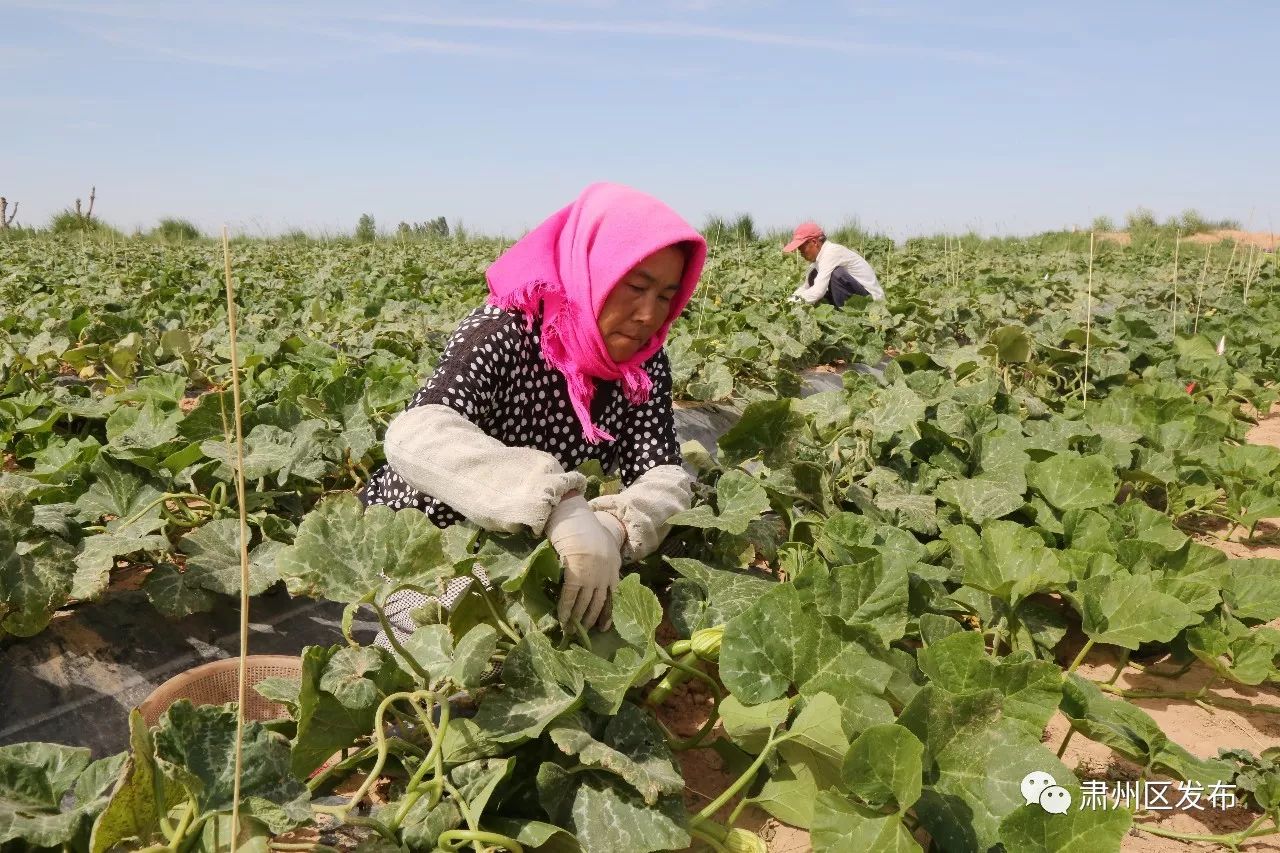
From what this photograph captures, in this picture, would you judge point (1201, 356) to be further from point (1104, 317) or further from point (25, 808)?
point (25, 808)

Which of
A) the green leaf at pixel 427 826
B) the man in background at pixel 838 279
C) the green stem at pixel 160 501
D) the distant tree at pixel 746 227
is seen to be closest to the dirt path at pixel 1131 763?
the green leaf at pixel 427 826

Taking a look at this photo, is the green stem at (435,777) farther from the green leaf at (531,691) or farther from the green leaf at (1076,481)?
the green leaf at (1076,481)

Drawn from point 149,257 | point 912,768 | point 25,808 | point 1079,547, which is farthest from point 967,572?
point 149,257

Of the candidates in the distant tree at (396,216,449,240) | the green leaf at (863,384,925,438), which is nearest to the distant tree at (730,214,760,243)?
the distant tree at (396,216,449,240)

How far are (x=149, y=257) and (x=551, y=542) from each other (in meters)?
11.0

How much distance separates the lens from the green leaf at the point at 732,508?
1942mm

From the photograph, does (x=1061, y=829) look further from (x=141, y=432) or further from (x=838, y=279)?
(x=838, y=279)

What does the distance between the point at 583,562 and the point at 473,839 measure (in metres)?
0.55

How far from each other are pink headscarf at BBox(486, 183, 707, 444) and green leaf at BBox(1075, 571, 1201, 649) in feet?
3.58

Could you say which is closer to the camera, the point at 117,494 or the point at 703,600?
the point at 703,600

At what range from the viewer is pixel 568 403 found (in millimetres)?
2285

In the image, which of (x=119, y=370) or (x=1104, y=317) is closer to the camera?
(x=119, y=370)

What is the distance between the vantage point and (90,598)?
72.2 inches

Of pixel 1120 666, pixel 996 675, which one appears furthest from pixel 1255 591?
pixel 996 675
